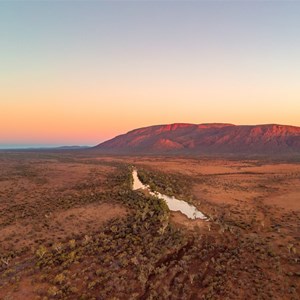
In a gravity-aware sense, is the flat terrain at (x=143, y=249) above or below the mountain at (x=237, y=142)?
below

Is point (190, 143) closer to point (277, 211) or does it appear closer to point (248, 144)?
point (248, 144)

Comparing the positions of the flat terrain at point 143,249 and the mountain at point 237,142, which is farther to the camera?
the mountain at point 237,142

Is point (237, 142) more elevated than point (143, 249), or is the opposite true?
point (237, 142)

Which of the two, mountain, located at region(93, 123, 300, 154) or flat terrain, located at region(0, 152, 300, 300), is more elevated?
mountain, located at region(93, 123, 300, 154)

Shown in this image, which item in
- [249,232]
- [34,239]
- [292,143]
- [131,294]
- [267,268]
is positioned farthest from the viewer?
[292,143]

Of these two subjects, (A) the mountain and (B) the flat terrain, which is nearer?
(B) the flat terrain

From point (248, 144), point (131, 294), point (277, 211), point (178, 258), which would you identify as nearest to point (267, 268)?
point (178, 258)

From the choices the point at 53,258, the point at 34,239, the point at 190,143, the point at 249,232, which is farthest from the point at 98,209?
the point at 190,143

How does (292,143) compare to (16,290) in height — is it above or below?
above

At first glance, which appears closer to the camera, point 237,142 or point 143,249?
point 143,249

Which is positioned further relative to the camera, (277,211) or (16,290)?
(277,211)

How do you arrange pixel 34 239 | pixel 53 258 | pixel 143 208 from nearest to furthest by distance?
pixel 53 258
pixel 34 239
pixel 143 208
